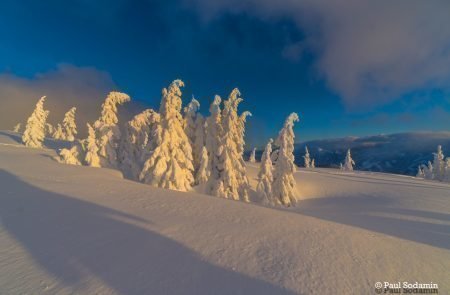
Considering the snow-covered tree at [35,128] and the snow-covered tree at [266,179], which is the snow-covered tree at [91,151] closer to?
the snow-covered tree at [266,179]

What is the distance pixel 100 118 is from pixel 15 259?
27642 millimetres

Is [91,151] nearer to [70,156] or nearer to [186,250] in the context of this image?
[70,156]

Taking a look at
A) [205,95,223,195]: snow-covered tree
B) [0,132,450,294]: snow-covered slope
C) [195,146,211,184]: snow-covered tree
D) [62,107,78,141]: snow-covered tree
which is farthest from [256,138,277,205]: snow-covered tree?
[62,107,78,141]: snow-covered tree

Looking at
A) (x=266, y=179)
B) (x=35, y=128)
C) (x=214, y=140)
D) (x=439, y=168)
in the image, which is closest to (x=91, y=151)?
(x=214, y=140)

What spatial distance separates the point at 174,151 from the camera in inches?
939

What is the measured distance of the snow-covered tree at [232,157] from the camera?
2717 centimetres

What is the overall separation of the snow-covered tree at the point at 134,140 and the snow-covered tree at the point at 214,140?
734cm

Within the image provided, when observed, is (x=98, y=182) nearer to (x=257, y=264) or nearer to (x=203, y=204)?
(x=203, y=204)

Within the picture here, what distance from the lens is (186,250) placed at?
714 cm

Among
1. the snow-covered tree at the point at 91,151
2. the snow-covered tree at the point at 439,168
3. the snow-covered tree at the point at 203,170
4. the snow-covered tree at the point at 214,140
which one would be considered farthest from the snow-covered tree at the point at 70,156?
the snow-covered tree at the point at 439,168

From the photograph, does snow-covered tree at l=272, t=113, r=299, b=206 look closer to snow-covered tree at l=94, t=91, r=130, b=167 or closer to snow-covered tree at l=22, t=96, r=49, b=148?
snow-covered tree at l=94, t=91, r=130, b=167

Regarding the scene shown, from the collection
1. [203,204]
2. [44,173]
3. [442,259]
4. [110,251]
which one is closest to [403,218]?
[442,259]
